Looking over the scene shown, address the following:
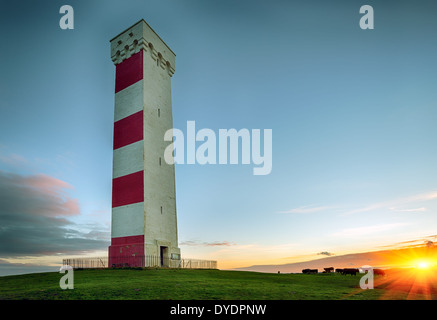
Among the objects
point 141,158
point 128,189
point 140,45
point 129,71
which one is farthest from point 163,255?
point 140,45

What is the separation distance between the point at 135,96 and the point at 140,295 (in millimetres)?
21717

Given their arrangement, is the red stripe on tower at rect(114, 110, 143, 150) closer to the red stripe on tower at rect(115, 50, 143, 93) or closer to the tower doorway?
the red stripe on tower at rect(115, 50, 143, 93)

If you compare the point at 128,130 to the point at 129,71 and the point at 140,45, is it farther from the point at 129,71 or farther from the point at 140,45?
the point at 140,45

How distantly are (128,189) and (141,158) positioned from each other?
10.1 feet

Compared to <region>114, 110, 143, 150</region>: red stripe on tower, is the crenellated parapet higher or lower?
higher

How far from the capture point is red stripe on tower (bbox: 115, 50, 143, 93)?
29.5 metres

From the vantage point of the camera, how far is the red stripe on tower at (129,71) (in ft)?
96.7

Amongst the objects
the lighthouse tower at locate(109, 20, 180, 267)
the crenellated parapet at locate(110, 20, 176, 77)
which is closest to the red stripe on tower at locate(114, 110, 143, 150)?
the lighthouse tower at locate(109, 20, 180, 267)

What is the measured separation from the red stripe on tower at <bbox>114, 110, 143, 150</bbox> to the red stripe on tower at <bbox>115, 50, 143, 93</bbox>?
3.82 metres

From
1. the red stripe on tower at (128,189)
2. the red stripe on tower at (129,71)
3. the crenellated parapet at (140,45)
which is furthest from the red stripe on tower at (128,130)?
the crenellated parapet at (140,45)

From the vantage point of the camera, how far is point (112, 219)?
1070 inches

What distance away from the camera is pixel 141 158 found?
26688mm
